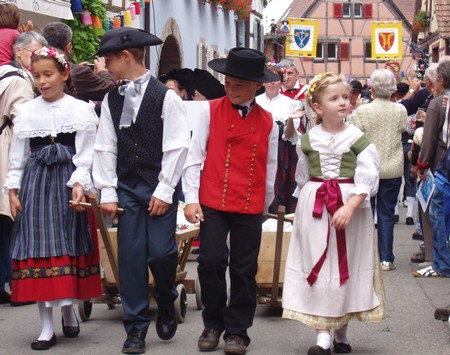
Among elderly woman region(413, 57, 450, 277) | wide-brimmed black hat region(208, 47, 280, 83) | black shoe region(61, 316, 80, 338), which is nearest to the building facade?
elderly woman region(413, 57, 450, 277)

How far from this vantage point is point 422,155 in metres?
9.74

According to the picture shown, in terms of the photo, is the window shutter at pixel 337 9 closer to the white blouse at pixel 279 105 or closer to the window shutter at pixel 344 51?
the window shutter at pixel 344 51

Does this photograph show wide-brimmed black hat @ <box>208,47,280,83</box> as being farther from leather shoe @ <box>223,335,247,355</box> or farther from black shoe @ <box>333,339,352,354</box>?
black shoe @ <box>333,339,352,354</box>

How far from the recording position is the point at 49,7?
13922mm

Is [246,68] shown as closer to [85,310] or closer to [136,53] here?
[136,53]

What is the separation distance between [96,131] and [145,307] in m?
1.10

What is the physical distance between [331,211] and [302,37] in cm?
2979

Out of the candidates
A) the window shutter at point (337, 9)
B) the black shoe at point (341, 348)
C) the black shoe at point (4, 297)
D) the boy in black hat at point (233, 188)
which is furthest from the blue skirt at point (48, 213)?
the window shutter at point (337, 9)

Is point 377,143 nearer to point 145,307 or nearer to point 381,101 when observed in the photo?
point 381,101

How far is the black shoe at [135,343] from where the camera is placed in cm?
631

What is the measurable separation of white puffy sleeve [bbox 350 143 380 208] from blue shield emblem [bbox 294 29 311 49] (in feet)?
95.3

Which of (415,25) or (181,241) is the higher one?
(415,25)

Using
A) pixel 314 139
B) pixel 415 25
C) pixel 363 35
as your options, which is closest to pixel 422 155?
pixel 314 139

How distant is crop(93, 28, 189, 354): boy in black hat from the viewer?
6336 millimetres
